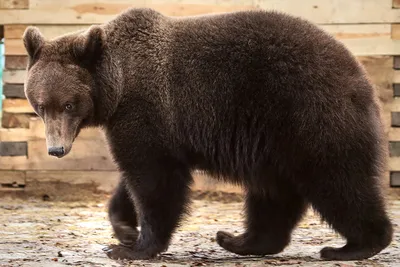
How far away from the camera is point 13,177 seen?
9555 mm

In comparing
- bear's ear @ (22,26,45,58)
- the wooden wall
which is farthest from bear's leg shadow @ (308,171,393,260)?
the wooden wall

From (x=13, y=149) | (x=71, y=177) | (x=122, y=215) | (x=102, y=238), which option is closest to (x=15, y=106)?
(x=13, y=149)

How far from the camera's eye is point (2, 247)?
5902 millimetres

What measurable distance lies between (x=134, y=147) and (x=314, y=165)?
1173 mm

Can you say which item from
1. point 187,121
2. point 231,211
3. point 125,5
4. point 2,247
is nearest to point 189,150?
point 187,121

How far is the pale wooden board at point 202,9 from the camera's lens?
931 centimetres

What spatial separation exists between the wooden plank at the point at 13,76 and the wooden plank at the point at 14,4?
76cm

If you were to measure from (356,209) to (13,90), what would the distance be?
5.66 m

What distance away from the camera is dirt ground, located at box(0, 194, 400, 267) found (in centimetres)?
519

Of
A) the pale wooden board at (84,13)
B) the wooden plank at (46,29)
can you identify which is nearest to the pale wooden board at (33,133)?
the wooden plank at (46,29)

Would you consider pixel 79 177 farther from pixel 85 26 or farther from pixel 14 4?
pixel 14 4

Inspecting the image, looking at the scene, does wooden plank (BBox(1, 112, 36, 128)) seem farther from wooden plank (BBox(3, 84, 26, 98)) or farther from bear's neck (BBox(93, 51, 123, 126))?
bear's neck (BBox(93, 51, 123, 126))

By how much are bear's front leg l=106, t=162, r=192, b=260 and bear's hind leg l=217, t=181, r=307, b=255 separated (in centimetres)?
60

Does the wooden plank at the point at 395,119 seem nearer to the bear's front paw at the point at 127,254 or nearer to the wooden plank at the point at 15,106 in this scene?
Result: the wooden plank at the point at 15,106
